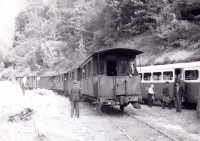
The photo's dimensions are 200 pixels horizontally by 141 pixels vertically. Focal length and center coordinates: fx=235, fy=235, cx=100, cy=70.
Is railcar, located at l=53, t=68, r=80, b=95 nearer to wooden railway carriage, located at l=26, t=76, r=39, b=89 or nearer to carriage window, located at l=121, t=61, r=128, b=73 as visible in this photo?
carriage window, located at l=121, t=61, r=128, b=73

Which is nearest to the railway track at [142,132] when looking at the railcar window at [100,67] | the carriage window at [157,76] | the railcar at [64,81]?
the railcar window at [100,67]

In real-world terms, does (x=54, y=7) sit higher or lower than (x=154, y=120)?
higher

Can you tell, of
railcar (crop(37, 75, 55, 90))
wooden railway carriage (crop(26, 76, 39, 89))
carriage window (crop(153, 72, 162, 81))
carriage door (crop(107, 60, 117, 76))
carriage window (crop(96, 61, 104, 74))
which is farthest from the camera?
wooden railway carriage (crop(26, 76, 39, 89))

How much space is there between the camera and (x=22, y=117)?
32.1 feet

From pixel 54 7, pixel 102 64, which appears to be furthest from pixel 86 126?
pixel 54 7

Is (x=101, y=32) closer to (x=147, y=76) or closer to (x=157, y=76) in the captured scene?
(x=147, y=76)

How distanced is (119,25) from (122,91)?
67.1 ft

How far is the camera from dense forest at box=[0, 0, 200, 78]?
75.3ft

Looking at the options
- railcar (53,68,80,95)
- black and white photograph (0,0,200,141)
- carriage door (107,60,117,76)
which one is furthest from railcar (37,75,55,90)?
carriage door (107,60,117,76)

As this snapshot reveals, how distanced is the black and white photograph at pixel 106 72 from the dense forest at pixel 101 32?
0.39 feet

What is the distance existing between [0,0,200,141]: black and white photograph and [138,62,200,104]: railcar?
0.06 m

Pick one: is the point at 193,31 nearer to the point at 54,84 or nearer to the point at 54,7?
the point at 54,84

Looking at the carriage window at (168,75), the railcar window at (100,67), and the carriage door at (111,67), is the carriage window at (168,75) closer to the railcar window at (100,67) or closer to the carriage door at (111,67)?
the carriage door at (111,67)

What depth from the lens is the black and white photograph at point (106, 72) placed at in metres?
8.85
